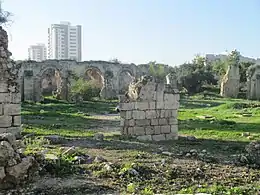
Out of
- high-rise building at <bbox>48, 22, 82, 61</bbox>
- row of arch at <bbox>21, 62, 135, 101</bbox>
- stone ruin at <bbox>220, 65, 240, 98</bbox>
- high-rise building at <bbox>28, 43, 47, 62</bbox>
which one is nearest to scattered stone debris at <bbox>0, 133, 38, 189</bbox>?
row of arch at <bbox>21, 62, 135, 101</bbox>

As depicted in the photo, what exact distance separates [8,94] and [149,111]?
11.4 feet

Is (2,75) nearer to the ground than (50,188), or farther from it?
farther from it

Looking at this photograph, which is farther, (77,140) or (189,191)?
(77,140)

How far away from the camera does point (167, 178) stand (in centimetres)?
595

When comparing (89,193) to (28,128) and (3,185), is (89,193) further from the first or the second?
(28,128)

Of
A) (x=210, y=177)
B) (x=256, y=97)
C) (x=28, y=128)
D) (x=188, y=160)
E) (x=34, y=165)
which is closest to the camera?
(x=34, y=165)

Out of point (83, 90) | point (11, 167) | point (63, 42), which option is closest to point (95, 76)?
point (83, 90)

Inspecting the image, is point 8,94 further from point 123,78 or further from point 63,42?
point 63,42

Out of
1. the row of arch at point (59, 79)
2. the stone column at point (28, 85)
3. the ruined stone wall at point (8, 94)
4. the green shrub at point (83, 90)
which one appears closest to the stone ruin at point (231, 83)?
the row of arch at point (59, 79)

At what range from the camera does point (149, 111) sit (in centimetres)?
1080

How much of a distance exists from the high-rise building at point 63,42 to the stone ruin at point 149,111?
9186 centimetres

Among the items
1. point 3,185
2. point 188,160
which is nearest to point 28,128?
point 188,160

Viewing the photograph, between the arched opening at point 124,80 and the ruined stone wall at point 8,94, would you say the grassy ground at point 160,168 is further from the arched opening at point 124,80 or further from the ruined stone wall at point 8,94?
the arched opening at point 124,80

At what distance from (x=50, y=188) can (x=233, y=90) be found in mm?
29649
